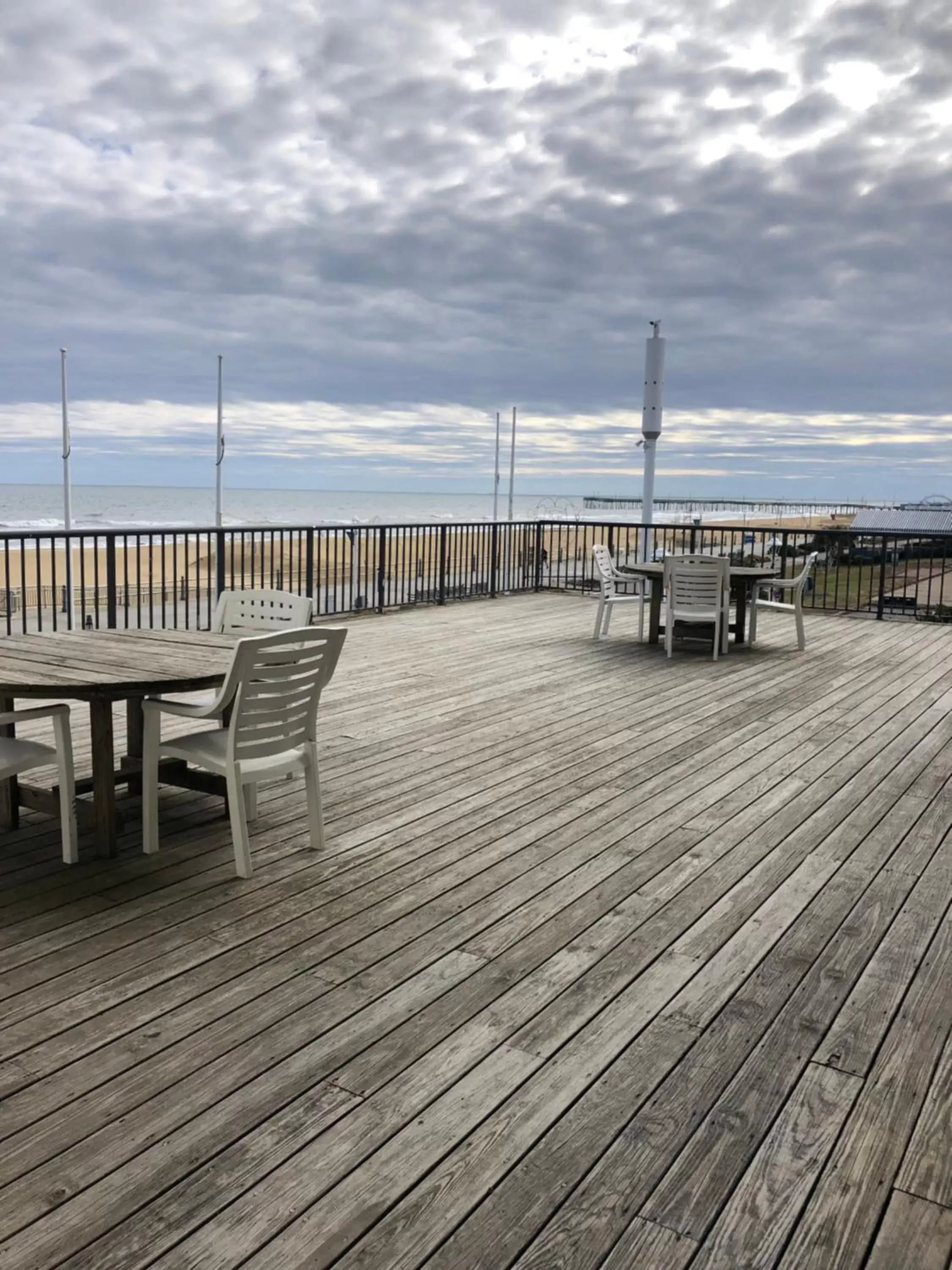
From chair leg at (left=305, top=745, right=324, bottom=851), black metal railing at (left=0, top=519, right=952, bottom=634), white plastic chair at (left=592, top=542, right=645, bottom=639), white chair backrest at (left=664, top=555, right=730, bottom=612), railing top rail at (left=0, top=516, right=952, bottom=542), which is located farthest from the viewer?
black metal railing at (left=0, top=519, right=952, bottom=634)

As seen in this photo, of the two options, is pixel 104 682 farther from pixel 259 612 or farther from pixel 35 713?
pixel 259 612

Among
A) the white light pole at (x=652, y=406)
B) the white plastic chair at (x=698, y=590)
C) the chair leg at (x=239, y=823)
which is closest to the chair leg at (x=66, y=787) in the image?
the chair leg at (x=239, y=823)

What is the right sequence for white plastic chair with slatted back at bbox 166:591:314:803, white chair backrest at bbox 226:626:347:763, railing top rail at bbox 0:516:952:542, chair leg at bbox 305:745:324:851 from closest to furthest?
white chair backrest at bbox 226:626:347:763 < chair leg at bbox 305:745:324:851 < white plastic chair with slatted back at bbox 166:591:314:803 < railing top rail at bbox 0:516:952:542

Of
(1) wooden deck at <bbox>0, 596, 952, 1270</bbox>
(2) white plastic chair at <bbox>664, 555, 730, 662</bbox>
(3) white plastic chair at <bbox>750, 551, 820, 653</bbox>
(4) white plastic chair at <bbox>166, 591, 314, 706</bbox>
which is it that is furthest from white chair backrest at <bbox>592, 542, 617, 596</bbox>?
(4) white plastic chair at <bbox>166, 591, 314, 706</bbox>

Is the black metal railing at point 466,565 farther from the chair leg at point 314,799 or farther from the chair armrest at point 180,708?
the chair leg at point 314,799

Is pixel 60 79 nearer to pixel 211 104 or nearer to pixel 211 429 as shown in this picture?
pixel 211 104

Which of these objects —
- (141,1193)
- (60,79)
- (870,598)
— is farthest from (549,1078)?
(60,79)

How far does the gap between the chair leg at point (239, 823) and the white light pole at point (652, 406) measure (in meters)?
8.36

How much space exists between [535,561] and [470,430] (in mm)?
25406

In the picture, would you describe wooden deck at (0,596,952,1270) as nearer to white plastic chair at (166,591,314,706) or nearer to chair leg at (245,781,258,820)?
chair leg at (245,781,258,820)

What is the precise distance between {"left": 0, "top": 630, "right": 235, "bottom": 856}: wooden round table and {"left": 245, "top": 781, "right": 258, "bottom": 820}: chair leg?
0.15 m

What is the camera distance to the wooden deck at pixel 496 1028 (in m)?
1.46

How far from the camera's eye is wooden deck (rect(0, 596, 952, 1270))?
146 centimetres

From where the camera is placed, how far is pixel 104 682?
2.78 meters
